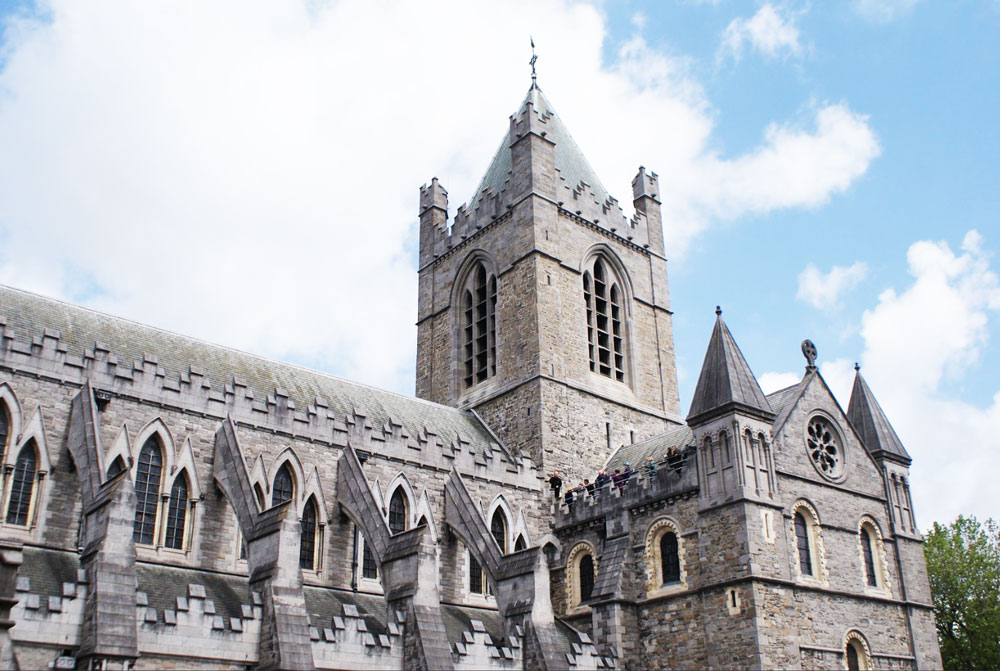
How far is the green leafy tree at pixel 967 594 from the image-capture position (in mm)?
37188

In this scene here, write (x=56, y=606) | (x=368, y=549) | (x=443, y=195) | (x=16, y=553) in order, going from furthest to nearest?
1. (x=443, y=195)
2. (x=368, y=549)
3. (x=56, y=606)
4. (x=16, y=553)

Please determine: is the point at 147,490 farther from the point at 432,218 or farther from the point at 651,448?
the point at 432,218

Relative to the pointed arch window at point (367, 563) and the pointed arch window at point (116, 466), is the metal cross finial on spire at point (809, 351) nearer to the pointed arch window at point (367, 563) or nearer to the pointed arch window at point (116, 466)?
the pointed arch window at point (367, 563)

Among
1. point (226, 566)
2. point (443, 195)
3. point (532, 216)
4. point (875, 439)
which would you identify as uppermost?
point (443, 195)

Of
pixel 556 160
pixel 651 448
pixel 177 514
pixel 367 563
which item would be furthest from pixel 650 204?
pixel 177 514

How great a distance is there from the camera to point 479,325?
39.3 metres

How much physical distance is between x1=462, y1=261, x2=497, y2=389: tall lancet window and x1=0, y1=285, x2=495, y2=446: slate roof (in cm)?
306

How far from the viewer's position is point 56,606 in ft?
61.4

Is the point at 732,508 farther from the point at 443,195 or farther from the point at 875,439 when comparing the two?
the point at 443,195

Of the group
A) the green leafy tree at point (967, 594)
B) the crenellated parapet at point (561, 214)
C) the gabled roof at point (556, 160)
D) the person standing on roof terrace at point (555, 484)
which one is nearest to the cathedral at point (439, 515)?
the person standing on roof terrace at point (555, 484)

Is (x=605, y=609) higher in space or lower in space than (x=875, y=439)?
lower

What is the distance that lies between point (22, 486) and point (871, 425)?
80.1 feet

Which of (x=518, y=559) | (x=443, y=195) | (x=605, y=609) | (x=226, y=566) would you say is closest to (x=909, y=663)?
(x=605, y=609)

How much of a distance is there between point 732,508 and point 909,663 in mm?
7476
